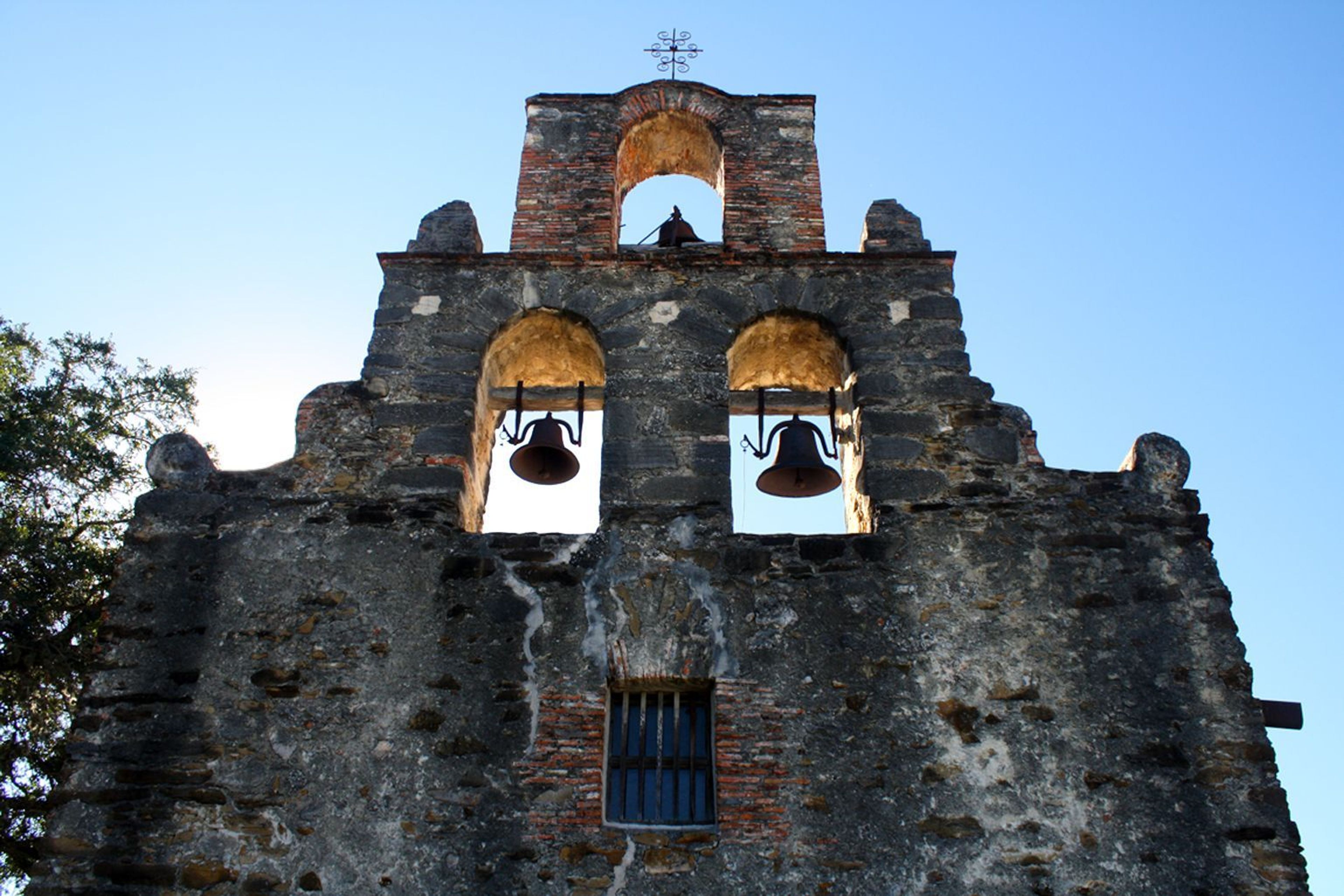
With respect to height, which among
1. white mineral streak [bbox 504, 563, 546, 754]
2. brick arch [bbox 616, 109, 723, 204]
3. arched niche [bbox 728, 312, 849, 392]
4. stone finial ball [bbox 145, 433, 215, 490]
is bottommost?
white mineral streak [bbox 504, 563, 546, 754]

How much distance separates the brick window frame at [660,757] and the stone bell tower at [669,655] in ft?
0.06

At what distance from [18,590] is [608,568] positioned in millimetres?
5161

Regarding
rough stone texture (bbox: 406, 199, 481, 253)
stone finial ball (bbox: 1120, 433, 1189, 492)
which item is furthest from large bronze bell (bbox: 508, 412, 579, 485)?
stone finial ball (bbox: 1120, 433, 1189, 492)

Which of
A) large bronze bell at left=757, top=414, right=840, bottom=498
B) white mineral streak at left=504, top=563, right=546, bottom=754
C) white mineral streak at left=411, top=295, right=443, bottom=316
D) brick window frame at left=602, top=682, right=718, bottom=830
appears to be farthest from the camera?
white mineral streak at left=411, top=295, right=443, bottom=316

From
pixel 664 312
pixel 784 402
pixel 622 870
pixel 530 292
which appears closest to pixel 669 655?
pixel 622 870

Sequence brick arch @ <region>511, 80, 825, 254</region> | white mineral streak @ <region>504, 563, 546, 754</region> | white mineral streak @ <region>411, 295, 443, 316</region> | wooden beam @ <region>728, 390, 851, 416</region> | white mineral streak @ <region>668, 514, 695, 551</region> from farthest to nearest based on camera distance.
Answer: brick arch @ <region>511, 80, 825, 254</region> < white mineral streak @ <region>411, 295, 443, 316</region> < wooden beam @ <region>728, 390, 851, 416</region> < white mineral streak @ <region>668, 514, 695, 551</region> < white mineral streak @ <region>504, 563, 546, 754</region>

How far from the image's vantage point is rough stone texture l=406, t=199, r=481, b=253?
7.54 meters

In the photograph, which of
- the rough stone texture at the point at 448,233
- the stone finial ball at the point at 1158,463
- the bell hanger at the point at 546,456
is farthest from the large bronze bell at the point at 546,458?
the stone finial ball at the point at 1158,463

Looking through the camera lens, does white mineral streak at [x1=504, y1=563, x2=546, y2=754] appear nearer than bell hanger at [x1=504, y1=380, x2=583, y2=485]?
Yes

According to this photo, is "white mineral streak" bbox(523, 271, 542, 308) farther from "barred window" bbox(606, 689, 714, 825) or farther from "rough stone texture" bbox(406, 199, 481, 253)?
"barred window" bbox(606, 689, 714, 825)

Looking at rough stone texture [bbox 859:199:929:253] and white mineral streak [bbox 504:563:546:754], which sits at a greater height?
rough stone texture [bbox 859:199:929:253]

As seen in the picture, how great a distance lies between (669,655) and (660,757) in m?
0.49

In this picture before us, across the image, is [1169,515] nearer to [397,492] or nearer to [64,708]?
[397,492]

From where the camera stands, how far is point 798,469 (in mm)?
6926
